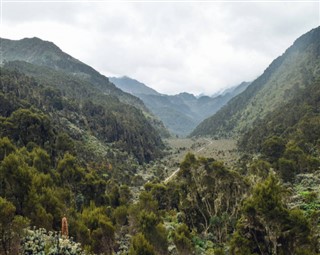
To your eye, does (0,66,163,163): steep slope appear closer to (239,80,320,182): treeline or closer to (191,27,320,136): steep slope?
(239,80,320,182): treeline

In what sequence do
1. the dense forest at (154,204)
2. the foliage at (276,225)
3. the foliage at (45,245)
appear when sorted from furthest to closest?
the dense forest at (154,204) < the foliage at (276,225) < the foliage at (45,245)

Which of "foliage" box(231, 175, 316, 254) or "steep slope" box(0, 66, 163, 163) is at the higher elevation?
"steep slope" box(0, 66, 163, 163)

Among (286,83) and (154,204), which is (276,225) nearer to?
(154,204)

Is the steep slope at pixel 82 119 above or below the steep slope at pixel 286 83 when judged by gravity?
below

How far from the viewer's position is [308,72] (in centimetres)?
14862

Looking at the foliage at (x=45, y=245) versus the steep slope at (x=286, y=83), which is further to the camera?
the steep slope at (x=286, y=83)

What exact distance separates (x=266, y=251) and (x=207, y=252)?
283 inches

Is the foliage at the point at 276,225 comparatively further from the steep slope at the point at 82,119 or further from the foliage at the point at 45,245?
the steep slope at the point at 82,119

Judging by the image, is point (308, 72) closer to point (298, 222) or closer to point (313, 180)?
point (313, 180)

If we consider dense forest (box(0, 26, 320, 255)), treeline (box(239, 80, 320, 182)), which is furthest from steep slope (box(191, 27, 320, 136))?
dense forest (box(0, 26, 320, 255))

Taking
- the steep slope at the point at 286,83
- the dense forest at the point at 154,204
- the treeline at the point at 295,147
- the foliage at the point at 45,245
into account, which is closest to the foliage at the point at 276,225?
the dense forest at the point at 154,204

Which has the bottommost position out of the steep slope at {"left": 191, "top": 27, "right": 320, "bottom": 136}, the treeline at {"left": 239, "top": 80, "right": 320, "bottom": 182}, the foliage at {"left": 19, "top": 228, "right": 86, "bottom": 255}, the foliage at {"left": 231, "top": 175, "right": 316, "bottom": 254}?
the foliage at {"left": 19, "top": 228, "right": 86, "bottom": 255}

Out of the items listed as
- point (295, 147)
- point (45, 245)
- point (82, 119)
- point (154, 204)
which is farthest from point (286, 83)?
point (45, 245)

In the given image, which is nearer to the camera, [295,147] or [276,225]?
[276,225]
